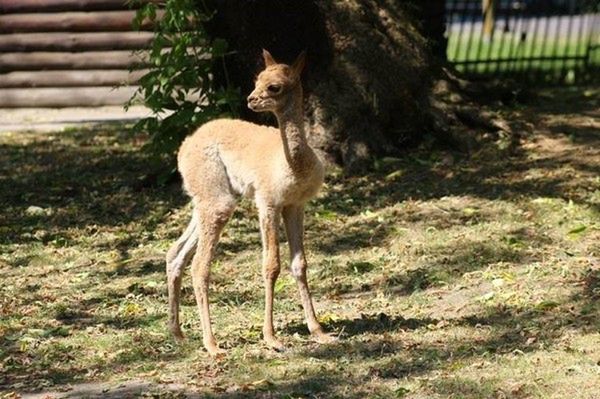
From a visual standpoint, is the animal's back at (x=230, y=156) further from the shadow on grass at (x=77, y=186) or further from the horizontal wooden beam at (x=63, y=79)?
the horizontal wooden beam at (x=63, y=79)

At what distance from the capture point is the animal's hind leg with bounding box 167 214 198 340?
803 cm

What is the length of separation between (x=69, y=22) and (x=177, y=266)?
10280mm

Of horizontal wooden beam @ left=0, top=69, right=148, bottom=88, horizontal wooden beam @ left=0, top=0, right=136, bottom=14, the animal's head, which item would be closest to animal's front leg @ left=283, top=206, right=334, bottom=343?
the animal's head

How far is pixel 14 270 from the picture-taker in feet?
33.1

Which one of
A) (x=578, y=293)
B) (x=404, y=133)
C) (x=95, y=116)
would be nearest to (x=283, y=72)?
(x=578, y=293)

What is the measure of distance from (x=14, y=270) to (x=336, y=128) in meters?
3.56

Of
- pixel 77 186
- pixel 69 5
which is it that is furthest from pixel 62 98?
pixel 77 186

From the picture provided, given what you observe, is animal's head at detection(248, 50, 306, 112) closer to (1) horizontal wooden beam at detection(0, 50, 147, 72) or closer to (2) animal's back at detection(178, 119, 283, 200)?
(2) animal's back at detection(178, 119, 283, 200)

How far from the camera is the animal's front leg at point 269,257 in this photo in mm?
7691

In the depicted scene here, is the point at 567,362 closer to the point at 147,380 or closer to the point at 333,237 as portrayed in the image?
the point at 147,380

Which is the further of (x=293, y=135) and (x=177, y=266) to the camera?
(x=177, y=266)

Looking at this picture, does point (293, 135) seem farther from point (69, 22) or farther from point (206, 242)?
point (69, 22)

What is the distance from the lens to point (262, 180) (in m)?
7.77

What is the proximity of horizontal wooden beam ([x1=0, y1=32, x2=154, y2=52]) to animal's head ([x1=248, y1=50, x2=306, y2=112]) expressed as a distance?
403 inches
